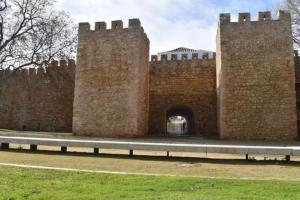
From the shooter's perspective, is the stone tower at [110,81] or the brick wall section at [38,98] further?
the brick wall section at [38,98]

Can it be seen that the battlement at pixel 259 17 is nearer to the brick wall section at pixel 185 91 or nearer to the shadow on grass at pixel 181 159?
the brick wall section at pixel 185 91

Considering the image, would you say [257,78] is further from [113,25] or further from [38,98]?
[38,98]

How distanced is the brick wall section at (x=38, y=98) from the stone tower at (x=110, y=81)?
485 centimetres

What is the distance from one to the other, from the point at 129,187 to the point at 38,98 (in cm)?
1928

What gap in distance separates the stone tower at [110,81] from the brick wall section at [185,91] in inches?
152

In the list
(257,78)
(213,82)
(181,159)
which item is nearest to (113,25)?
(213,82)

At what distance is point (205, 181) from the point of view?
624 cm

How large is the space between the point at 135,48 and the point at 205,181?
12.3m

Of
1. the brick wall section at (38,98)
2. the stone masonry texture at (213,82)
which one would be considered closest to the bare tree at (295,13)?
the stone masonry texture at (213,82)

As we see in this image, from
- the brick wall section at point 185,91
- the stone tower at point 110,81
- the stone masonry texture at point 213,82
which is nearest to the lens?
the stone masonry texture at point 213,82

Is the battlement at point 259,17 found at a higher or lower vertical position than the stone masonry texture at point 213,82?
higher

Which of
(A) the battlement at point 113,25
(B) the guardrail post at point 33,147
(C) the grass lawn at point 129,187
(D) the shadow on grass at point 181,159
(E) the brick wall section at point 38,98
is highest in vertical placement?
(A) the battlement at point 113,25

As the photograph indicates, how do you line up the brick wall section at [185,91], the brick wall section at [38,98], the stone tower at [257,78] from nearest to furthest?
1. the stone tower at [257,78]
2. the brick wall section at [185,91]
3. the brick wall section at [38,98]

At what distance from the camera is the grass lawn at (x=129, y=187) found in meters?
5.11
